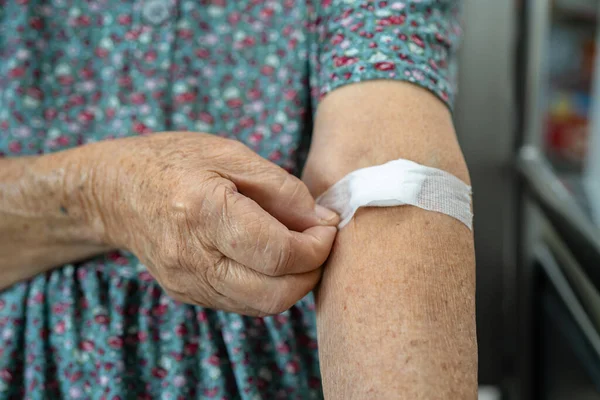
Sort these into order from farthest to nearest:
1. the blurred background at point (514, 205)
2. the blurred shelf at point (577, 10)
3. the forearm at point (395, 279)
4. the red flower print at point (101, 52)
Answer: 1. the blurred shelf at point (577, 10)
2. the blurred background at point (514, 205)
3. the red flower print at point (101, 52)
4. the forearm at point (395, 279)

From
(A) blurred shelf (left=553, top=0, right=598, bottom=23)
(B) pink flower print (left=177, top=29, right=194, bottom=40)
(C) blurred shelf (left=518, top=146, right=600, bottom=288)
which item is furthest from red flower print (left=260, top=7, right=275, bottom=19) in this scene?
(A) blurred shelf (left=553, top=0, right=598, bottom=23)

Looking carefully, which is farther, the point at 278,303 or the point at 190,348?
the point at 190,348

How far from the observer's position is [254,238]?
1.87ft

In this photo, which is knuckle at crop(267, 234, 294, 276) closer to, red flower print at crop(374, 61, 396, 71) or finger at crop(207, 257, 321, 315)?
finger at crop(207, 257, 321, 315)

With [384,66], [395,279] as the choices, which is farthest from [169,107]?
[395,279]

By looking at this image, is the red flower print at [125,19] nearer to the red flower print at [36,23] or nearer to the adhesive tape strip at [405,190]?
the red flower print at [36,23]

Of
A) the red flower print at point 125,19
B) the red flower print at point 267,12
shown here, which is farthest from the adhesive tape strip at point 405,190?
the red flower print at point 125,19

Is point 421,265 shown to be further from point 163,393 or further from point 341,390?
point 163,393

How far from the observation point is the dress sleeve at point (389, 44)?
71cm

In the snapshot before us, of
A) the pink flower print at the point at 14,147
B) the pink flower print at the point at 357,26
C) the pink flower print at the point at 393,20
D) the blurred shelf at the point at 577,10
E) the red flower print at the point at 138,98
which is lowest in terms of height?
the pink flower print at the point at 14,147

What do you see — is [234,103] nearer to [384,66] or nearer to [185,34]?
[185,34]

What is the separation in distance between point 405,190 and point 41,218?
0.52 metres

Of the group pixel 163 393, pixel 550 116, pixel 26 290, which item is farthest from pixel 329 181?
pixel 550 116

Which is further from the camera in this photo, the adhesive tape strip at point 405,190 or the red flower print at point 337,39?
the red flower print at point 337,39
